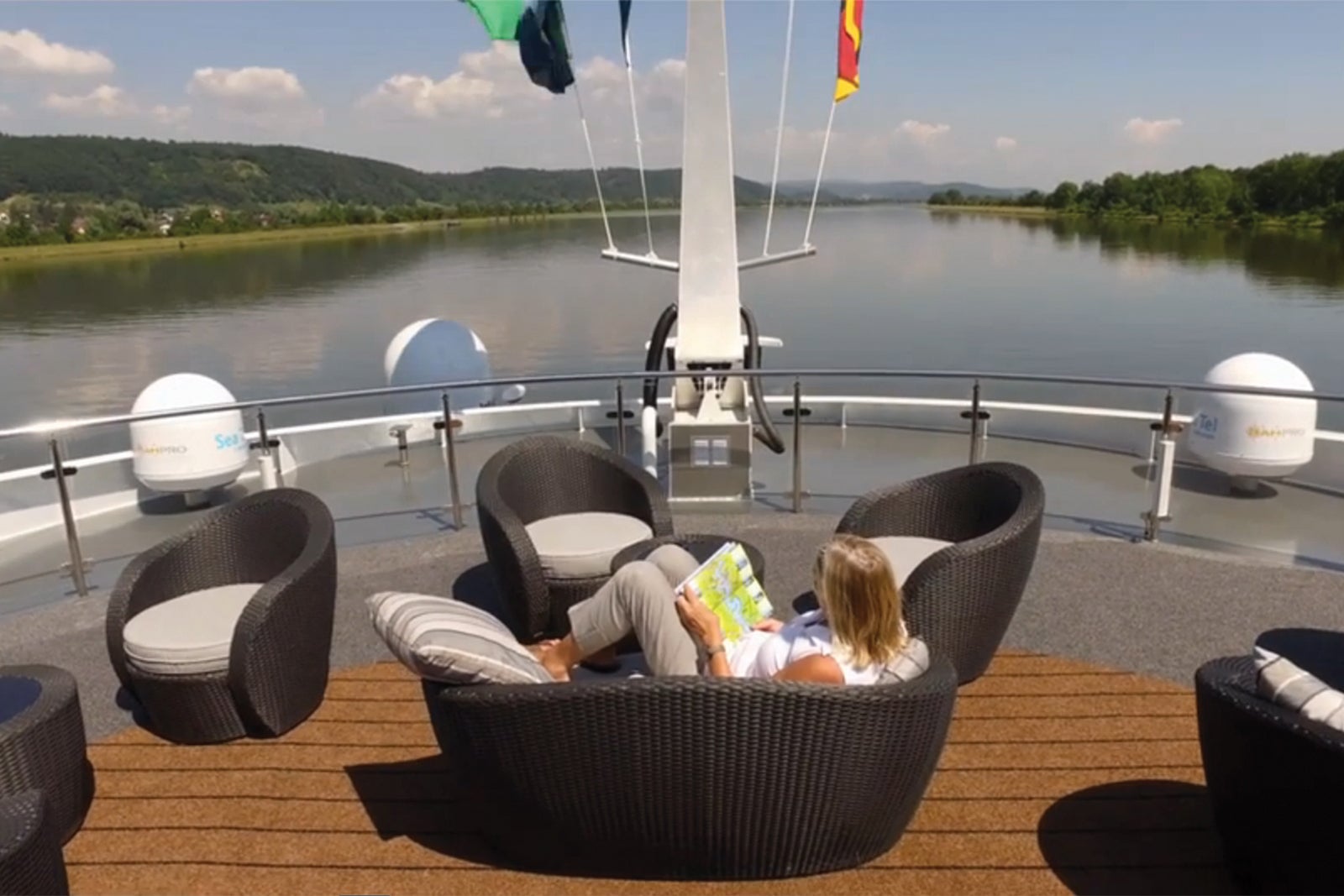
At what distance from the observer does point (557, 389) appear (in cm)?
1484

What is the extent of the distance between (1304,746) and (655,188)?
14457mm

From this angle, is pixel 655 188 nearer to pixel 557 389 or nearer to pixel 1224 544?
pixel 557 389

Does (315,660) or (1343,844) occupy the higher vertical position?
(1343,844)

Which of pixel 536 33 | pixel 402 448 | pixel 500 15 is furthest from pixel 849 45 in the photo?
pixel 402 448

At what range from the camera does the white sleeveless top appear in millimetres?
2301

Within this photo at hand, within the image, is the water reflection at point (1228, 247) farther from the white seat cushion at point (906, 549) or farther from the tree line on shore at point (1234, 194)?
the white seat cushion at point (906, 549)

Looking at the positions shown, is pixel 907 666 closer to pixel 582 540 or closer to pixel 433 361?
pixel 582 540

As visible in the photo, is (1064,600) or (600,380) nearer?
(1064,600)

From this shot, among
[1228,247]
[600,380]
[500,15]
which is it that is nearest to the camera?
[600,380]

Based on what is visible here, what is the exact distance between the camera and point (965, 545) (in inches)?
121

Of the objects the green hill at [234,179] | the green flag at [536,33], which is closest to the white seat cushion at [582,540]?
the green flag at [536,33]

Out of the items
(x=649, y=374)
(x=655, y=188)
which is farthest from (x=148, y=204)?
(x=649, y=374)

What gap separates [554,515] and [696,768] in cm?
224

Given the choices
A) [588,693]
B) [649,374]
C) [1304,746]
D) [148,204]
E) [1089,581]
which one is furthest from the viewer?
[148,204]
